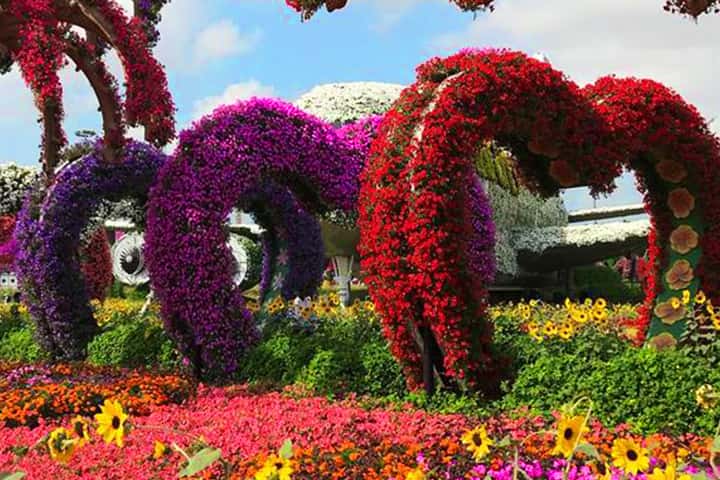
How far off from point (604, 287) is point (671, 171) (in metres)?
19.1

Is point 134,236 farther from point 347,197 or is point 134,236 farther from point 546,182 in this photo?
point 546,182

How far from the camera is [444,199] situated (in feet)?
24.5

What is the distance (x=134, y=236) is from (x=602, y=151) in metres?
25.2

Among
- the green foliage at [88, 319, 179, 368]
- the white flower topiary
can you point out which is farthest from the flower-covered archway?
the white flower topiary

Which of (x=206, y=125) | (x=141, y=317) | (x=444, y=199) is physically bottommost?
(x=141, y=317)

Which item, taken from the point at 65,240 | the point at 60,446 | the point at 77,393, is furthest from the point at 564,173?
the point at 65,240

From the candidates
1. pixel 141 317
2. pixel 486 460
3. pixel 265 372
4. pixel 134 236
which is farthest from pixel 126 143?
pixel 134 236

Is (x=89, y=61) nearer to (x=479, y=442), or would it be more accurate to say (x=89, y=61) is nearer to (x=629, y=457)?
(x=479, y=442)

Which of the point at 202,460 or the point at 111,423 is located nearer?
the point at 202,460

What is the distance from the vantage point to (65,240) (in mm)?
12352

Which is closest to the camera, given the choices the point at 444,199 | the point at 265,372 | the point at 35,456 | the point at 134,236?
the point at 35,456

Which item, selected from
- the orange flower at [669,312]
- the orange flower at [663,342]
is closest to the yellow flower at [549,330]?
the orange flower at [663,342]

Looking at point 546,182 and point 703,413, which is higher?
point 546,182

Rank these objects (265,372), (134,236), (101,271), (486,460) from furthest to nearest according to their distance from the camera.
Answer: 1. (134,236)
2. (101,271)
3. (265,372)
4. (486,460)
